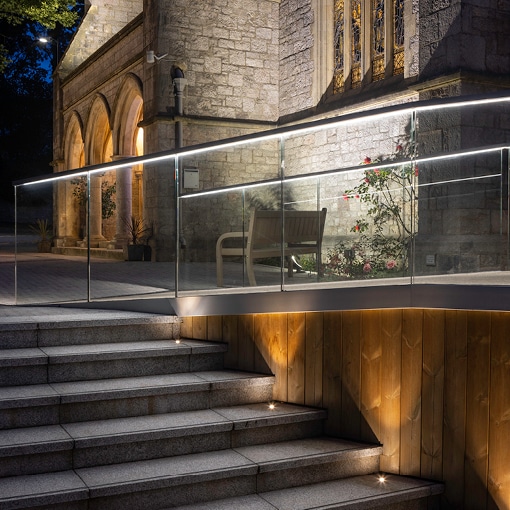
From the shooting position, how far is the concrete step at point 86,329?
16.8ft

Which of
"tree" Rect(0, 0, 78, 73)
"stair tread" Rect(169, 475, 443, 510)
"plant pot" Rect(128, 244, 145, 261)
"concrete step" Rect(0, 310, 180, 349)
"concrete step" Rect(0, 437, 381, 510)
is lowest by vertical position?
"stair tread" Rect(169, 475, 443, 510)

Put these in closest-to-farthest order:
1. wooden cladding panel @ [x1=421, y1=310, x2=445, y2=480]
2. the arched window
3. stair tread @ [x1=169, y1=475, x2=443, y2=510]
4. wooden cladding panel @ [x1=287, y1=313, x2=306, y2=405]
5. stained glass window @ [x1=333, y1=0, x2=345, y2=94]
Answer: stair tread @ [x1=169, y1=475, x2=443, y2=510], wooden cladding panel @ [x1=421, y1=310, x2=445, y2=480], wooden cladding panel @ [x1=287, y1=313, x2=306, y2=405], the arched window, stained glass window @ [x1=333, y1=0, x2=345, y2=94]

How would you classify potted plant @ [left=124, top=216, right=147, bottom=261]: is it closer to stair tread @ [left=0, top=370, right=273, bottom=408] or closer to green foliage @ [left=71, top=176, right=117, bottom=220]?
green foliage @ [left=71, top=176, right=117, bottom=220]

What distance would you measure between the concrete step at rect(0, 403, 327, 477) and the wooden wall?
0.29 m

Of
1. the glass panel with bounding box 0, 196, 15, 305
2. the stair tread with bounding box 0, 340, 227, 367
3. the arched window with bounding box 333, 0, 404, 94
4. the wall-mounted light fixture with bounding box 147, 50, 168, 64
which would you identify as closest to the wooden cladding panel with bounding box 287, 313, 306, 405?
the stair tread with bounding box 0, 340, 227, 367

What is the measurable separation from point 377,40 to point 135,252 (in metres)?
7.40

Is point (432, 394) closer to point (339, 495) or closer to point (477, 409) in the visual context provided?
point (477, 409)

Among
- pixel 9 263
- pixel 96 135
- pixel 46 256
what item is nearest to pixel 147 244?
pixel 46 256

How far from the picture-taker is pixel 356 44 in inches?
512

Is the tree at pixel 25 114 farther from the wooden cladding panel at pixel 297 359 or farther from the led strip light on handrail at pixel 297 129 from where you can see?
the wooden cladding panel at pixel 297 359

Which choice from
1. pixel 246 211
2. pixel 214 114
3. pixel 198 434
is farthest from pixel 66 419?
pixel 214 114

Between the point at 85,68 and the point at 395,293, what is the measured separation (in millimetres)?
16664

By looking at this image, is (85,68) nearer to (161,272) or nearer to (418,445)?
(161,272)

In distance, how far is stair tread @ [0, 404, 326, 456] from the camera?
414 centimetres
